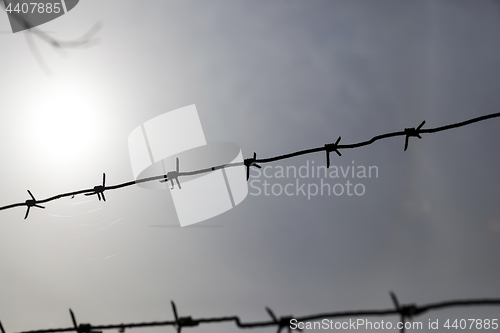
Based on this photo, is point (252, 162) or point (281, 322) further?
point (252, 162)

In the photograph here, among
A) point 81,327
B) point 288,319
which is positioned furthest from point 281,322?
point 81,327

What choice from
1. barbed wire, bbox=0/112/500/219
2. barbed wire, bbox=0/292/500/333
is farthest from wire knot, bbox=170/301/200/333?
barbed wire, bbox=0/112/500/219

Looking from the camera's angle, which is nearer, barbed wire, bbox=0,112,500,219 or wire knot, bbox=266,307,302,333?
wire knot, bbox=266,307,302,333

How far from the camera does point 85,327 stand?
1.87 metres

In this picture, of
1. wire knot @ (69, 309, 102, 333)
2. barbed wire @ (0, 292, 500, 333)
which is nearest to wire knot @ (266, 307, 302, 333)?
barbed wire @ (0, 292, 500, 333)

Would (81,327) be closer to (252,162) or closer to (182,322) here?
(182,322)

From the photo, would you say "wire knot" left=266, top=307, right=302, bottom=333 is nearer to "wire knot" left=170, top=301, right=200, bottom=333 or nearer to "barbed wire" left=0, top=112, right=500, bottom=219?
"wire knot" left=170, top=301, right=200, bottom=333

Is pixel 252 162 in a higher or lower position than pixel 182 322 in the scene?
higher

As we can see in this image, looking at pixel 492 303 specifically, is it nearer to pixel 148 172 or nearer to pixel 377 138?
pixel 377 138

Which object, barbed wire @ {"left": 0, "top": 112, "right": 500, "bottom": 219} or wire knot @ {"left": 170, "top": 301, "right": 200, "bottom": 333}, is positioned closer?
wire knot @ {"left": 170, "top": 301, "right": 200, "bottom": 333}

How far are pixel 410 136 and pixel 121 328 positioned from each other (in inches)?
85.2

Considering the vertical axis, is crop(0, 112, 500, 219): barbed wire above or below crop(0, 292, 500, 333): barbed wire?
above

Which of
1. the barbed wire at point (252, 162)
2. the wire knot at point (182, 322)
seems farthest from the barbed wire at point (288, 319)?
the barbed wire at point (252, 162)

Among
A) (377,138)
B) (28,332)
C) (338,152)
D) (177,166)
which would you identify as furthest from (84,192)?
(377,138)
